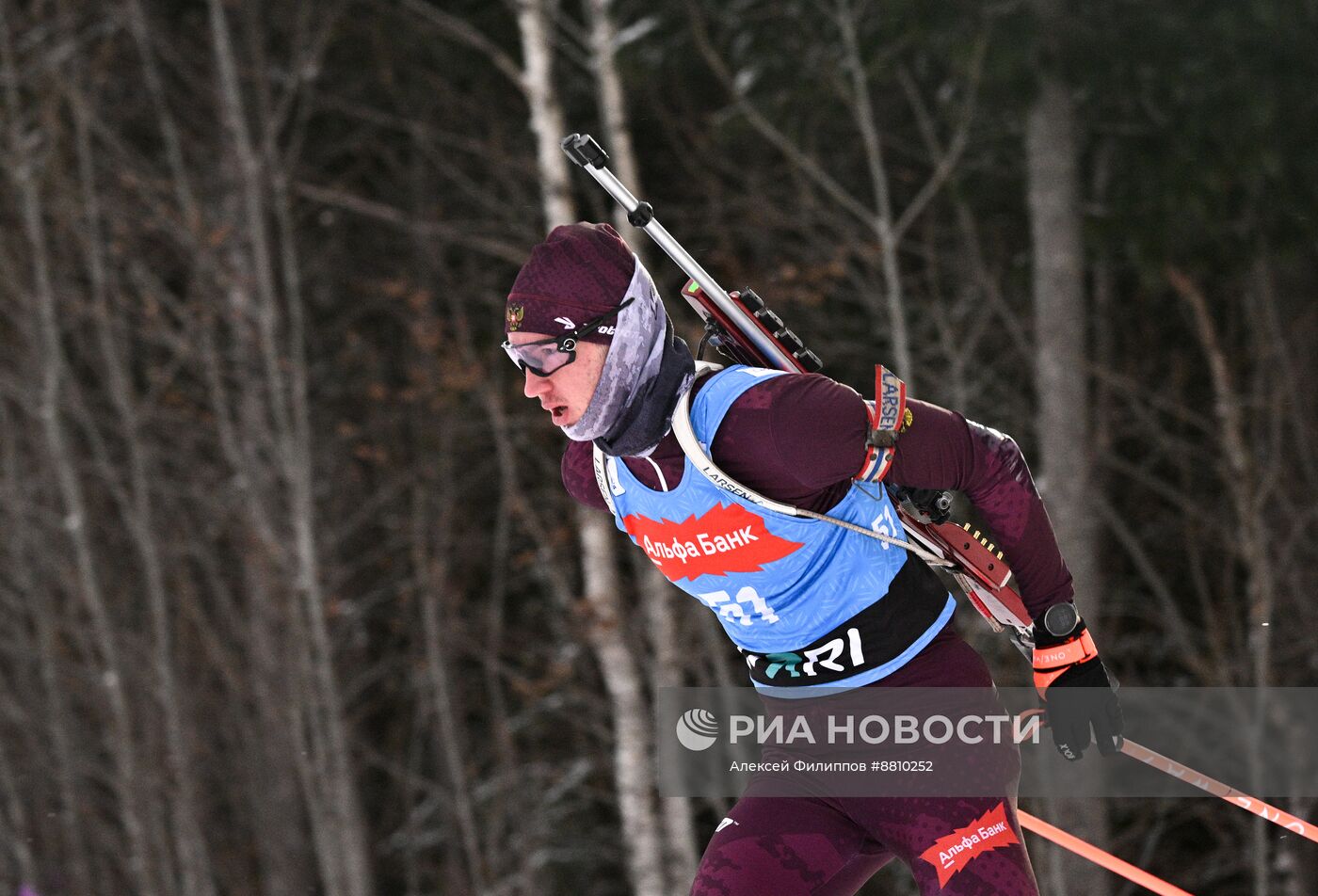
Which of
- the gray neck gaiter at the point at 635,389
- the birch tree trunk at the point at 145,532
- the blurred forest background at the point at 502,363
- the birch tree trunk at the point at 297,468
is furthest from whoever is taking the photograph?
the birch tree trunk at the point at 145,532

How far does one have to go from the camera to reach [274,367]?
822cm

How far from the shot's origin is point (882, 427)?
84.1 inches

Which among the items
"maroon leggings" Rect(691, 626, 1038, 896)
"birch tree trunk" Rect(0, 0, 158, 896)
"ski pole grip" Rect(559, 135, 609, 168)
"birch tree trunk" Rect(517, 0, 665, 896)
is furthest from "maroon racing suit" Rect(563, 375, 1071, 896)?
"birch tree trunk" Rect(0, 0, 158, 896)

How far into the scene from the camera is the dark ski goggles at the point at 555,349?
7.30 feet

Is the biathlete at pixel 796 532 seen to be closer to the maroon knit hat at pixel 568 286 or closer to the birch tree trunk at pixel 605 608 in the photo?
the maroon knit hat at pixel 568 286

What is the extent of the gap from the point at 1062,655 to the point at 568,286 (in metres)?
1.01

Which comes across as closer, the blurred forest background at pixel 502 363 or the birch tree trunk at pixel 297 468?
the blurred forest background at pixel 502 363

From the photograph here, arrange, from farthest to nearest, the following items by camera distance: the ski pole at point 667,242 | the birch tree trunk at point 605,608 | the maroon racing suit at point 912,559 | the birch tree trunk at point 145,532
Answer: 1. the birch tree trunk at point 145,532
2. the birch tree trunk at point 605,608
3. the ski pole at point 667,242
4. the maroon racing suit at point 912,559

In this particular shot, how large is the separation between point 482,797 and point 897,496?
839cm

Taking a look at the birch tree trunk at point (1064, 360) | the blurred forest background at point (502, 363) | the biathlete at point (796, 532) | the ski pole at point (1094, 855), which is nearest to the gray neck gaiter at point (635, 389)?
the biathlete at point (796, 532)

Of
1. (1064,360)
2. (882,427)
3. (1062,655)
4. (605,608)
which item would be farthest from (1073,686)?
(1064,360)

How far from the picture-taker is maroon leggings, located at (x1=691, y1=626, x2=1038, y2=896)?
88.0 inches

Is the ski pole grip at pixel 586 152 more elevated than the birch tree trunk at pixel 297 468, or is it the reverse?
the birch tree trunk at pixel 297 468

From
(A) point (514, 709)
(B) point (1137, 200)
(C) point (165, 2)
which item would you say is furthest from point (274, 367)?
(B) point (1137, 200)
